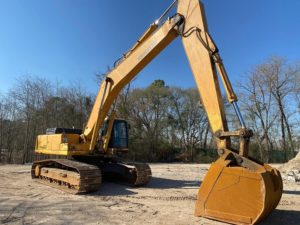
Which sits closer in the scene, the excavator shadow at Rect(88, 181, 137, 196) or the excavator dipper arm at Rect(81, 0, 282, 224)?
the excavator dipper arm at Rect(81, 0, 282, 224)

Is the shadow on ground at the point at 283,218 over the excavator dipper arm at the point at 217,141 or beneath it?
beneath

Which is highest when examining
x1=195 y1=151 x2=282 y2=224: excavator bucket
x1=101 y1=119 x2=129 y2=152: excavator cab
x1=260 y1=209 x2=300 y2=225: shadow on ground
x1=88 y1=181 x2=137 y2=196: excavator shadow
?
x1=101 y1=119 x2=129 y2=152: excavator cab

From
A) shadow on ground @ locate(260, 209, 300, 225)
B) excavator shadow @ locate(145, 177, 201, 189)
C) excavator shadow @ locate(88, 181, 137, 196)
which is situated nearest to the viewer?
shadow on ground @ locate(260, 209, 300, 225)

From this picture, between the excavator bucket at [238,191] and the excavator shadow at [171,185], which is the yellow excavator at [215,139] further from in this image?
the excavator shadow at [171,185]

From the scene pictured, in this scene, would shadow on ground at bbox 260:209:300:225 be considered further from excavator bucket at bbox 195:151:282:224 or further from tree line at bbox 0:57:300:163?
tree line at bbox 0:57:300:163

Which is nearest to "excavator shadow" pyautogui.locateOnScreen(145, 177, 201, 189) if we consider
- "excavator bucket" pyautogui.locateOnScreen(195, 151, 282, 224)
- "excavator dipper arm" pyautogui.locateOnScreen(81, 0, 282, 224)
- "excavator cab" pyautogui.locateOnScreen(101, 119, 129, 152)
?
"excavator cab" pyautogui.locateOnScreen(101, 119, 129, 152)

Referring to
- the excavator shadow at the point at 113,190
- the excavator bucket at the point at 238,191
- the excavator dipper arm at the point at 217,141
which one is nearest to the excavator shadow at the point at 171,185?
the excavator shadow at the point at 113,190

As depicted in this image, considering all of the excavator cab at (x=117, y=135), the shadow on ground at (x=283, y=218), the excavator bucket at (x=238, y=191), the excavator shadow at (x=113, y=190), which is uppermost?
the excavator cab at (x=117, y=135)

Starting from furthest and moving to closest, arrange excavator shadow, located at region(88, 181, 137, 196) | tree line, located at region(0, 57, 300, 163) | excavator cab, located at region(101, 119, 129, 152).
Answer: tree line, located at region(0, 57, 300, 163)
excavator cab, located at region(101, 119, 129, 152)
excavator shadow, located at region(88, 181, 137, 196)

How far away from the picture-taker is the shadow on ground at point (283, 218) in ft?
19.0

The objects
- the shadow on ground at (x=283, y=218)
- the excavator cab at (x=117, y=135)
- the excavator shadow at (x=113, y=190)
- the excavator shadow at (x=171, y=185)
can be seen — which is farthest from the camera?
the excavator cab at (x=117, y=135)

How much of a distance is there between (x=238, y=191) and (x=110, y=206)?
123 inches

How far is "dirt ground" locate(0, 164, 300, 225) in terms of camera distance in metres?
5.85

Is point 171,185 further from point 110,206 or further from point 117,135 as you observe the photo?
point 110,206
